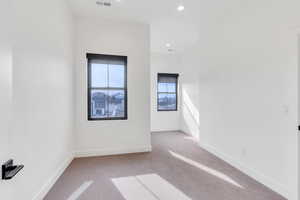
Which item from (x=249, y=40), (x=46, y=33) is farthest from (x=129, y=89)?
(x=249, y=40)

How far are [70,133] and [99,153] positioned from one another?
87cm

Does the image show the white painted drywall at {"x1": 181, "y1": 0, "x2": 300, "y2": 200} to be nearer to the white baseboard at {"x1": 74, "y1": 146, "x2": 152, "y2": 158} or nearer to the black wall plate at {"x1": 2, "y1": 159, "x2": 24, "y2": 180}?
the white baseboard at {"x1": 74, "y1": 146, "x2": 152, "y2": 158}

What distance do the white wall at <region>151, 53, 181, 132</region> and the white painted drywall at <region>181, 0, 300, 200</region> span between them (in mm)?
2533

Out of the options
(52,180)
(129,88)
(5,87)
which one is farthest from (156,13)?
(52,180)

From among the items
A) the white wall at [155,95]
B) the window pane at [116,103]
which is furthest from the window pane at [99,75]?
the white wall at [155,95]

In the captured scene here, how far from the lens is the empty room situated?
6.36 feet

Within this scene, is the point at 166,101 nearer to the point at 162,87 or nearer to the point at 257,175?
the point at 162,87

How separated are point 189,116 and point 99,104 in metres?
3.52

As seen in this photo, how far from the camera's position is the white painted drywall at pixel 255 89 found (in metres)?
2.30

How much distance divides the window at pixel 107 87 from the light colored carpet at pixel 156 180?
110 centimetres

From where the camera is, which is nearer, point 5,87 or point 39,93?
point 5,87

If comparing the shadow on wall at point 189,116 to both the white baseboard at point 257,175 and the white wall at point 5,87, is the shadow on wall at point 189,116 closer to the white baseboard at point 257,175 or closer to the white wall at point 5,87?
the white baseboard at point 257,175

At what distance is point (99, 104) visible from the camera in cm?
413

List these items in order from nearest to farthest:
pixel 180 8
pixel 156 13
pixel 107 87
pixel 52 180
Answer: pixel 52 180 < pixel 180 8 < pixel 156 13 < pixel 107 87
